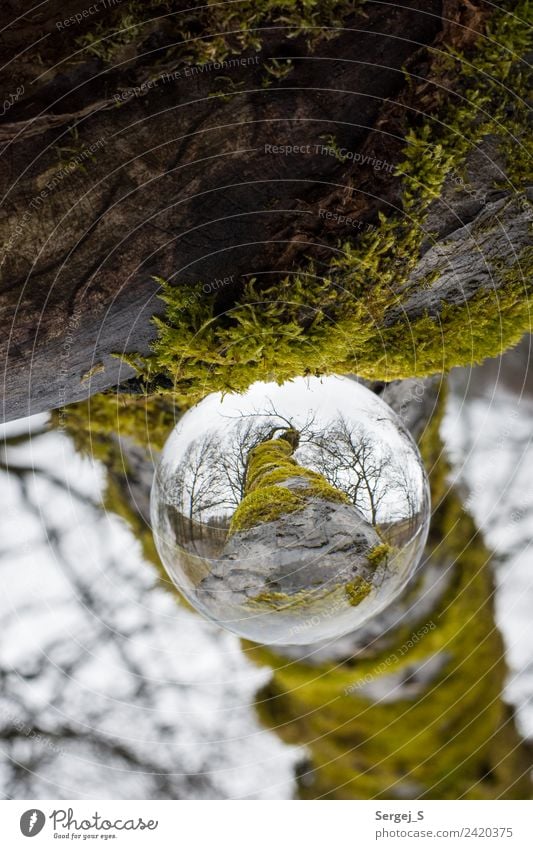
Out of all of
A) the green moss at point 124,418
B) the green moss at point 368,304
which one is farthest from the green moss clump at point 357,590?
the green moss at point 124,418

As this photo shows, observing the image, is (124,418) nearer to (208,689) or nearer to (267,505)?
(267,505)

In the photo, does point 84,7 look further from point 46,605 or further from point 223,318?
point 46,605

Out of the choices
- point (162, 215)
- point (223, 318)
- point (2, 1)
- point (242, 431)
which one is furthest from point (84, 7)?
point (242, 431)

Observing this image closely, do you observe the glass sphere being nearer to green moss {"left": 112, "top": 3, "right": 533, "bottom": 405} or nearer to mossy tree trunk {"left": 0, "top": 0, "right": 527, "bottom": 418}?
green moss {"left": 112, "top": 3, "right": 533, "bottom": 405}

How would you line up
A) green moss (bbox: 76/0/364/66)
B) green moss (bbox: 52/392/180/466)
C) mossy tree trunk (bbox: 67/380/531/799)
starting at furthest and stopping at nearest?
1. mossy tree trunk (bbox: 67/380/531/799)
2. green moss (bbox: 52/392/180/466)
3. green moss (bbox: 76/0/364/66)

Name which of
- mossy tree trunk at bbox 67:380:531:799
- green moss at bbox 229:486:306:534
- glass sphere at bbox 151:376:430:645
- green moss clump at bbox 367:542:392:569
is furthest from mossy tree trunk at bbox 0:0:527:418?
mossy tree trunk at bbox 67:380:531:799

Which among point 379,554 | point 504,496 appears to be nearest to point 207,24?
point 379,554
